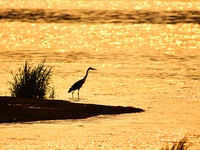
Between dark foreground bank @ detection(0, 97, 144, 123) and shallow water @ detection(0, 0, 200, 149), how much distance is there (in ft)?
1.46

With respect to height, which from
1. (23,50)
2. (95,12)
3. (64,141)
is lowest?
(64,141)

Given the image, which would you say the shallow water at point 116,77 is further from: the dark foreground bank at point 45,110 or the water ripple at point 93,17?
the water ripple at point 93,17

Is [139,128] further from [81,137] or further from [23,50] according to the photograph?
[23,50]

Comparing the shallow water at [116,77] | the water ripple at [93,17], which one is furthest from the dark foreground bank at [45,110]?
the water ripple at [93,17]

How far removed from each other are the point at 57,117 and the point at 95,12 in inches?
3869

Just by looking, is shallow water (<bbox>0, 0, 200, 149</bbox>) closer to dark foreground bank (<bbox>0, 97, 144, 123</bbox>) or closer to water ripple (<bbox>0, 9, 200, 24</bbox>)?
dark foreground bank (<bbox>0, 97, 144, 123</bbox>)

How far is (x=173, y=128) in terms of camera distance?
2222 centimetres

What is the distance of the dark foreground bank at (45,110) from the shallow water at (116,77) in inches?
17.5

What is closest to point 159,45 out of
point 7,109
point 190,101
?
point 190,101

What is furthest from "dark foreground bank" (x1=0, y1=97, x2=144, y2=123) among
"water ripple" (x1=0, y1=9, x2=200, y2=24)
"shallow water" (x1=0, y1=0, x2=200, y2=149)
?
"water ripple" (x1=0, y1=9, x2=200, y2=24)

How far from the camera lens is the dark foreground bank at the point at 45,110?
74.0ft

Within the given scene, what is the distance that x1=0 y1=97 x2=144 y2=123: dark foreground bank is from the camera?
2255 cm

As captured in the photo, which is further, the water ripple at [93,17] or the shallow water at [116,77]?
the water ripple at [93,17]

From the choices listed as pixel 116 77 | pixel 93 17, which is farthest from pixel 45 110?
pixel 93 17
